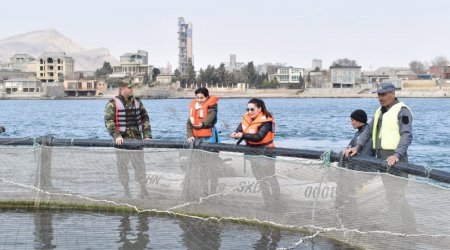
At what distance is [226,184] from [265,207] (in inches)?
21.8

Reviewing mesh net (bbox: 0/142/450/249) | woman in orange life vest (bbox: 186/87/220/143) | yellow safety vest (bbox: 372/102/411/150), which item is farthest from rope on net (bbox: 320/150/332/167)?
woman in orange life vest (bbox: 186/87/220/143)

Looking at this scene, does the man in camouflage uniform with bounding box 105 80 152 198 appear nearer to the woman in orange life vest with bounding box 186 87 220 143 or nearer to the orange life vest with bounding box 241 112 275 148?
the woman in orange life vest with bounding box 186 87 220 143

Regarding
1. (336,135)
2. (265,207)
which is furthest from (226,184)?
(336,135)

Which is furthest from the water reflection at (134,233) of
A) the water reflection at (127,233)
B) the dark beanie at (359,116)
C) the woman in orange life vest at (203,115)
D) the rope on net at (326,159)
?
the dark beanie at (359,116)

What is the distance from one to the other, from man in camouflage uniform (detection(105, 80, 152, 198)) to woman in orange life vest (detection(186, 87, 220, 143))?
→ 644mm

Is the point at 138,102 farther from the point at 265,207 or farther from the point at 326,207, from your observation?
the point at 326,207

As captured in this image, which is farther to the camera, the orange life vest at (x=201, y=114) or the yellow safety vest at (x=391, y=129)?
the orange life vest at (x=201, y=114)

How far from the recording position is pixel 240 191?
27.9 ft

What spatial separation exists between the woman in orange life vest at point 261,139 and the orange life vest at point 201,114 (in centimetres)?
97

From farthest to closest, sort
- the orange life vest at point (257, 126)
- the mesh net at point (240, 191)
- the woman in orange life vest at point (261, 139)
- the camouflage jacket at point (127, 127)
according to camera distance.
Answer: the camouflage jacket at point (127, 127) < the orange life vest at point (257, 126) < the woman in orange life vest at point (261, 139) < the mesh net at point (240, 191)

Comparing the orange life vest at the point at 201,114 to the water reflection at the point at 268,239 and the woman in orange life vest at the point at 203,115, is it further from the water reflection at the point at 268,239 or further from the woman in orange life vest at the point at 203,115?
the water reflection at the point at 268,239

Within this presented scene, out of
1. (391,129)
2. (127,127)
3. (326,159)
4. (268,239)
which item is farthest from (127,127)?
(391,129)

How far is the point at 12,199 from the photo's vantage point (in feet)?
31.2

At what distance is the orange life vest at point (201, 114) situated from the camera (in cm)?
972
